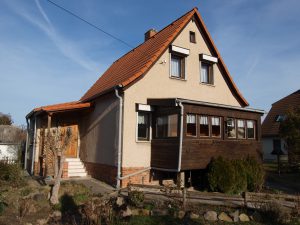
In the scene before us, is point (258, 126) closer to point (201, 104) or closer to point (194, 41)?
point (201, 104)

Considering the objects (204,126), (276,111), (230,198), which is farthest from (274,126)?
(230,198)

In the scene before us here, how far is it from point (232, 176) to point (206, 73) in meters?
7.06

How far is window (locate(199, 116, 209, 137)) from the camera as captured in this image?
14114 mm

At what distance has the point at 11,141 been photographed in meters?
30.3

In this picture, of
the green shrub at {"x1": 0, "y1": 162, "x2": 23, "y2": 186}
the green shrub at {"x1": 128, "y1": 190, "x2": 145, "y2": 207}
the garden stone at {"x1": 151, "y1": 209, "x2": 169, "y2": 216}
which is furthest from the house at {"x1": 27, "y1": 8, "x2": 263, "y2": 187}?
the garden stone at {"x1": 151, "y1": 209, "x2": 169, "y2": 216}

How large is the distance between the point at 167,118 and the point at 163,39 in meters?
4.77

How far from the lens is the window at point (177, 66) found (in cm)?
1647

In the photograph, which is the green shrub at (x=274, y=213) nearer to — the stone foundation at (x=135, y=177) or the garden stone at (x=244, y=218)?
the garden stone at (x=244, y=218)

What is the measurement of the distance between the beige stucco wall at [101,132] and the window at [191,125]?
10.6 feet

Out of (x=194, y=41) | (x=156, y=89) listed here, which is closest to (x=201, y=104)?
(x=156, y=89)

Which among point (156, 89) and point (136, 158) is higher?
point (156, 89)

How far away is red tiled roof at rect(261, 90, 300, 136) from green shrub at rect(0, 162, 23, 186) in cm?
2806

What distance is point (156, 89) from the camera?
15.3 metres

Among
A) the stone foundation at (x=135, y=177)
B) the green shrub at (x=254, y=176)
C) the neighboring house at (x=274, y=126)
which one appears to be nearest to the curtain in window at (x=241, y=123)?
the green shrub at (x=254, y=176)
